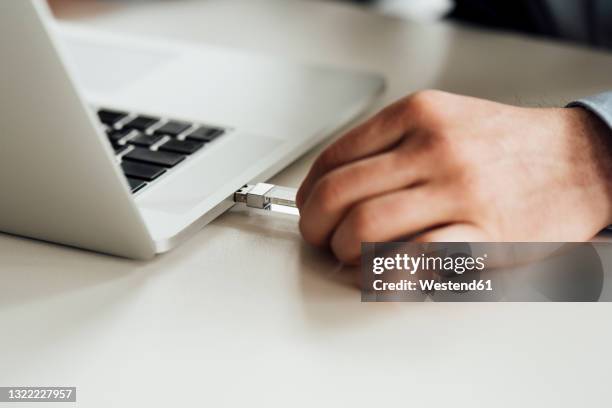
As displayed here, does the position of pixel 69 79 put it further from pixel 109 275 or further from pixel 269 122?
pixel 269 122

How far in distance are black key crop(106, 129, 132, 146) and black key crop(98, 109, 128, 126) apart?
15mm

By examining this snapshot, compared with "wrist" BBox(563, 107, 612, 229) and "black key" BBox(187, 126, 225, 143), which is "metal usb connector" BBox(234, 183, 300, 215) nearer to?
"black key" BBox(187, 126, 225, 143)

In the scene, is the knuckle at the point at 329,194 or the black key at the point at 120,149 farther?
the black key at the point at 120,149

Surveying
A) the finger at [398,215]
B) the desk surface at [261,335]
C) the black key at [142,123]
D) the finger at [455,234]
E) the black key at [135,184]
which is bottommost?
the desk surface at [261,335]

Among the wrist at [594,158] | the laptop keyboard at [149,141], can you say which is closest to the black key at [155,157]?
the laptop keyboard at [149,141]

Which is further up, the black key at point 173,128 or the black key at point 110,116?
the black key at point 110,116

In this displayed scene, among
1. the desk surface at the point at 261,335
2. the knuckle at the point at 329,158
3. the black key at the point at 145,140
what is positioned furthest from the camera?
the black key at the point at 145,140

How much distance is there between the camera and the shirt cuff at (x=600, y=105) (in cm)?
A: 51

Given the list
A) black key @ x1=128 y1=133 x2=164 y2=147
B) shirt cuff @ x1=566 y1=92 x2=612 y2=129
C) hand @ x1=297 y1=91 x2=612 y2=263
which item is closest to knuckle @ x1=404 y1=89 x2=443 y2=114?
hand @ x1=297 y1=91 x2=612 y2=263

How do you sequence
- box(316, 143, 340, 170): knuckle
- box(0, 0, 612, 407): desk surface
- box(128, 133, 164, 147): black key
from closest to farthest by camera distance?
box(0, 0, 612, 407): desk surface < box(316, 143, 340, 170): knuckle < box(128, 133, 164, 147): black key

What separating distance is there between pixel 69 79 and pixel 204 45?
19.9 inches

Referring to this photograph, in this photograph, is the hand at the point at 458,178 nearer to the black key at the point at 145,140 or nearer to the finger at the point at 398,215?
the finger at the point at 398,215

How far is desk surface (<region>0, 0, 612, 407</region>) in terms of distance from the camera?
39 centimetres

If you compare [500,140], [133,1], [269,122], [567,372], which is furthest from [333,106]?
[133,1]
